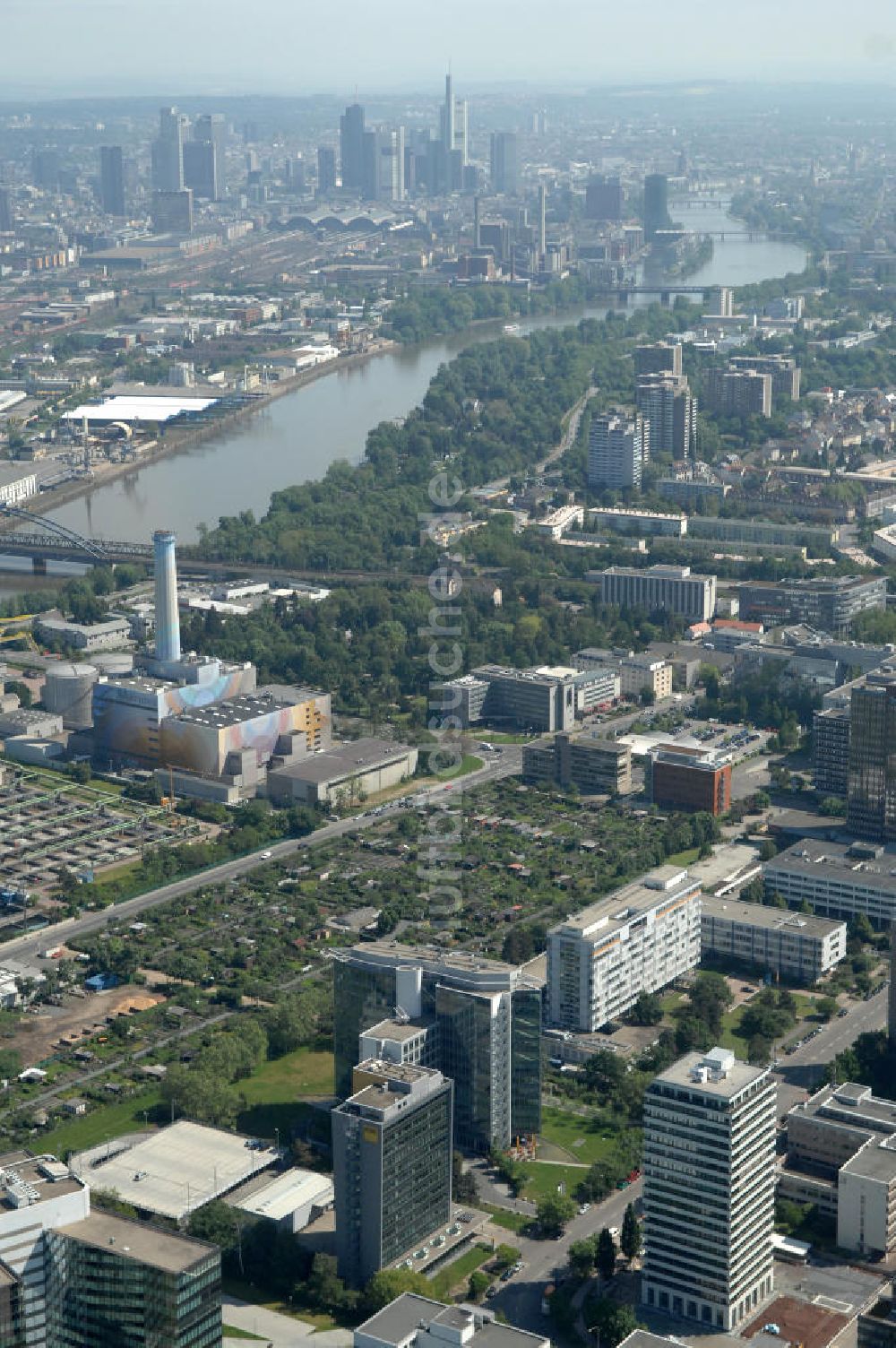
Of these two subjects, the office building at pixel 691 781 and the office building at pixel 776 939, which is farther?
the office building at pixel 691 781

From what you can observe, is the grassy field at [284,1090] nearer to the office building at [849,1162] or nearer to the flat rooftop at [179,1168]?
the flat rooftop at [179,1168]

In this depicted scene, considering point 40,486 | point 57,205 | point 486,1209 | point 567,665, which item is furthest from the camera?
point 57,205

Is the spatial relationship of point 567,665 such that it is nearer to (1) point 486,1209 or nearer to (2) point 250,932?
(2) point 250,932

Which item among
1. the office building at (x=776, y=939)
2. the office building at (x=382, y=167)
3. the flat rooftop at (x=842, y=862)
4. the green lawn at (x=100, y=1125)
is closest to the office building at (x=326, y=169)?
the office building at (x=382, y=167)

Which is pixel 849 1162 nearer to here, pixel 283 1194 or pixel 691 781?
pixel 283 1194

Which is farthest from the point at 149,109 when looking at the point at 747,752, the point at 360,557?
the point at 747,752

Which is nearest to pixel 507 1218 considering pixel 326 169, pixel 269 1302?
pixel 269 1302
